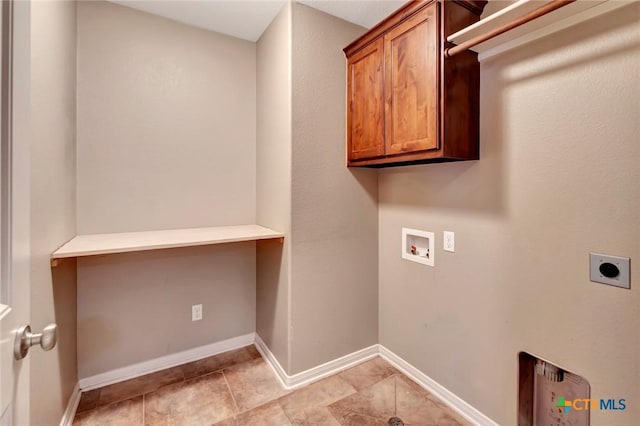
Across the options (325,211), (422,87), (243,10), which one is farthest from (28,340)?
(243,10)

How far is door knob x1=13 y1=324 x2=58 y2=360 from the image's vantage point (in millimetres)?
648

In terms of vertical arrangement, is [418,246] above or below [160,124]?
below

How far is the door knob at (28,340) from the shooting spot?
0.65 m

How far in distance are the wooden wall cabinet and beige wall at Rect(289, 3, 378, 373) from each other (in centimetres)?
28

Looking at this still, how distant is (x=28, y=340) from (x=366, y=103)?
75.5 inches

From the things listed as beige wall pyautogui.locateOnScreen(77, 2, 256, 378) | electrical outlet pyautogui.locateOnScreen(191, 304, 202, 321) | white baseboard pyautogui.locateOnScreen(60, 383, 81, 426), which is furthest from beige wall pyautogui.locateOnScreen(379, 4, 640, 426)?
white baseboard pyautogui.locateOnScreen(60, 383, 81, 426)

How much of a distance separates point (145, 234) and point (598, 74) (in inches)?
101

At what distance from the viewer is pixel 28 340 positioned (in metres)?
0.67

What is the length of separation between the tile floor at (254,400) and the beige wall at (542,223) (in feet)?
0.98

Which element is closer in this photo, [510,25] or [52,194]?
[510,25]

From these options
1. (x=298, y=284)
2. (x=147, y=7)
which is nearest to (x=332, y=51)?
(x=147, y=7)

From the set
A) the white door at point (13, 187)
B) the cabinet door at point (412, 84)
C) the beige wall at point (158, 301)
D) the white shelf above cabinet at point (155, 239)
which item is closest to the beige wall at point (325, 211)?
the white shelf above cabinet at point (155, 239)

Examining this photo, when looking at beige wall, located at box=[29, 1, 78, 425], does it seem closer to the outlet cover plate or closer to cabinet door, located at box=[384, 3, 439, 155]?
cabinet door, located at box=[384, 3, 439, 155]

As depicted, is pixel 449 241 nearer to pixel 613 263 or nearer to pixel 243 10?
pixel 613 263
